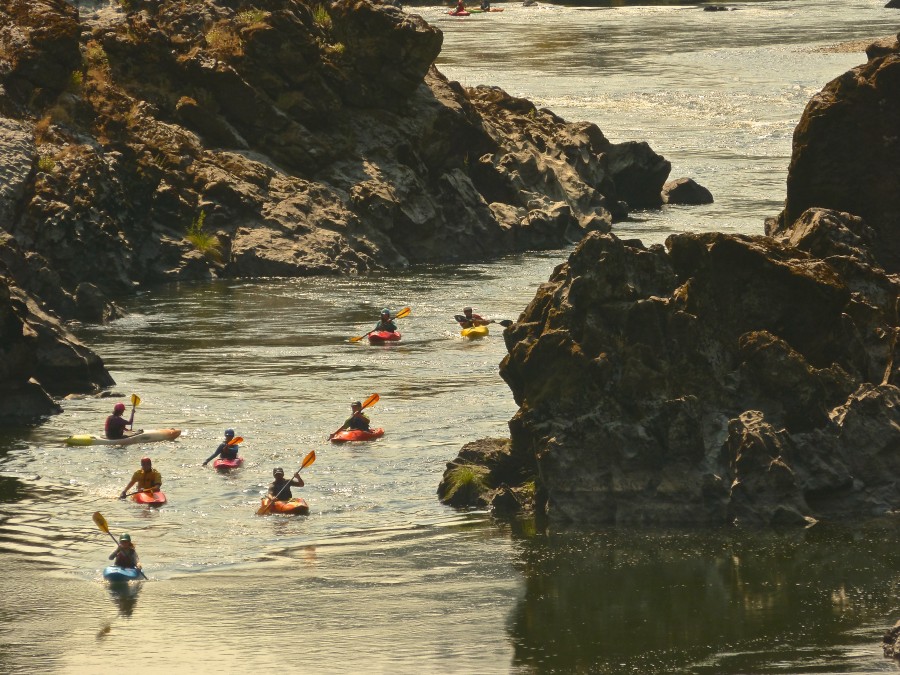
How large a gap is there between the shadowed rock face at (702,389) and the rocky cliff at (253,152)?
22.6m

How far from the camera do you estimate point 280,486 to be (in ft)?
97.9

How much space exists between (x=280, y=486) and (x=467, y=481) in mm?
3248

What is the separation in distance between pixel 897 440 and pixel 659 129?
51686 millimetres

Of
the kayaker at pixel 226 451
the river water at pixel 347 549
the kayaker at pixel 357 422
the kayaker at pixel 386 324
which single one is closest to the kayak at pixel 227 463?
the kayaker at pixel 226 451

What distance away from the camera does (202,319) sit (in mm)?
46188

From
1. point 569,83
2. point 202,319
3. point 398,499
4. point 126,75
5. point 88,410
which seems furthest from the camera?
point 569,83

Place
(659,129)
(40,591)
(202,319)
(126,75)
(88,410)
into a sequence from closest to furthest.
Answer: (40,591), (88,410), (202,319), (126,75), (659,129)

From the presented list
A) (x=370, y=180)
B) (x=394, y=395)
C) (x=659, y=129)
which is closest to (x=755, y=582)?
(x=394, y=395)

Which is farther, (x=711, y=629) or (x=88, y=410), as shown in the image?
(x=88, y=410)

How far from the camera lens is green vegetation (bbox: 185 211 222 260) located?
173 ft

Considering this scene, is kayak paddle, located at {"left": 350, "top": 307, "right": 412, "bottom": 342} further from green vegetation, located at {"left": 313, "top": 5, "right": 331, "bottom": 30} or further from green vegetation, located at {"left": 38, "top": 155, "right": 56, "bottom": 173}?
green vegetation, located at {"left": 313, "top": 5, "right": 331, "bottom": 30}

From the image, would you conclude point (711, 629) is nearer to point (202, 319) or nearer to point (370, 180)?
point (202, 319)

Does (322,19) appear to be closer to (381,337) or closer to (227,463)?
(381,337)

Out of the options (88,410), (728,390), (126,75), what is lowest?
(88,410)
